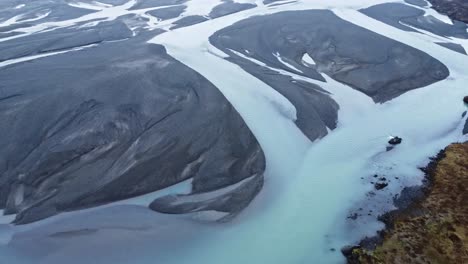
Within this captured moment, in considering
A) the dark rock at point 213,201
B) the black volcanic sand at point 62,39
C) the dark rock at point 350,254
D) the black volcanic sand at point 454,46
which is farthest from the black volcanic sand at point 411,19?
the dark rock at point 350,254

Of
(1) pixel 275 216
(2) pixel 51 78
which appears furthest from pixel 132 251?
(2) pixel 51 78

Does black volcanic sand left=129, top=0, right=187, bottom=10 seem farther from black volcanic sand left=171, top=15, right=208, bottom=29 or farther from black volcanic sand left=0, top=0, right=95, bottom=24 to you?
black volcanic sand left=171, top=15, right=208, bottom=29

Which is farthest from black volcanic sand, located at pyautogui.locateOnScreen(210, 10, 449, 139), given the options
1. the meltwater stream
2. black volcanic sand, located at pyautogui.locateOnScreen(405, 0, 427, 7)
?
black volcanic sand, located at pyautogui.locateOnScreen(405, 0, 427, 7)

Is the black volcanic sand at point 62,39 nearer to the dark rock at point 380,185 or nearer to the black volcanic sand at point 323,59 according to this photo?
the black volcanic sand at point 323,59

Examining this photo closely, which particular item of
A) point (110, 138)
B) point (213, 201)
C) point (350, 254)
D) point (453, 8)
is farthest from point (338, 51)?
point (453, 8)

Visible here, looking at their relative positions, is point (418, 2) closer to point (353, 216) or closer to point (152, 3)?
point (152, 3)
